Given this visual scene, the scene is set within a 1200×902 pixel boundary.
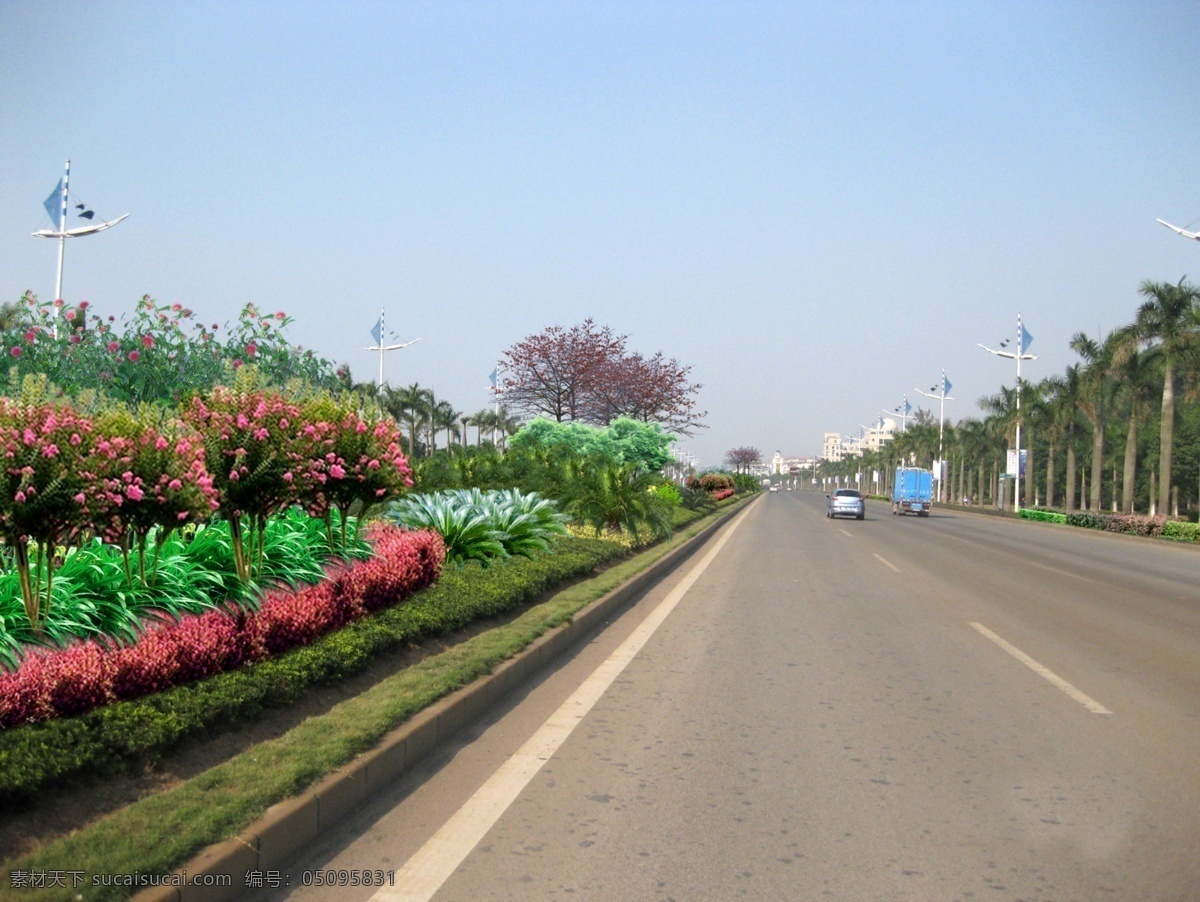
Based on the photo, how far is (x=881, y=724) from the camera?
675cm

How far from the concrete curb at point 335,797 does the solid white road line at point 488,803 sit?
0.47 m

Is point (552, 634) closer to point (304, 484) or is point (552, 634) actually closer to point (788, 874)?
point (304, 484)

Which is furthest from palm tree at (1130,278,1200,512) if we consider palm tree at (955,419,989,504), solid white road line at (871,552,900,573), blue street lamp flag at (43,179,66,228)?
palm tree at (955,419,989,504)

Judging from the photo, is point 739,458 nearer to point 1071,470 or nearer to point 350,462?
point 1071,470

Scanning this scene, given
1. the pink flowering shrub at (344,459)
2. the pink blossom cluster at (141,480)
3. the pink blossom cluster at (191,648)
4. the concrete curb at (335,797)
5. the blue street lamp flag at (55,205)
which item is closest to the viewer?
the concrete curb at (335,797)

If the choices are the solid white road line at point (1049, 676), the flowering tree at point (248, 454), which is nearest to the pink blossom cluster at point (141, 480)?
the flowering tree at point (248, 454)

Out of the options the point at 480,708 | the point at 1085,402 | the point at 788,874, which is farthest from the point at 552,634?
the point at 1085,402

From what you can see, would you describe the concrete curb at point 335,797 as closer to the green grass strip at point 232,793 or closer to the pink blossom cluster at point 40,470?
the green grass strip at point 232,793

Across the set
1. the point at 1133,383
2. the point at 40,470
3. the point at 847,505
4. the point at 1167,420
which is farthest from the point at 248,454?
the point at 1133,383

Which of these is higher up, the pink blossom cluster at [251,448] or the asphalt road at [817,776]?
the pink blossom cluster at [251,448]

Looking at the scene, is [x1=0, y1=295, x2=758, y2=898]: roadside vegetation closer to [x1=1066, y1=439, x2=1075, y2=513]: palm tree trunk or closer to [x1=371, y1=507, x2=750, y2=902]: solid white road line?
[x1=371, y1=507, x2=750, y2=902]: solid white road line

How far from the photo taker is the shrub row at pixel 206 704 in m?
4.19

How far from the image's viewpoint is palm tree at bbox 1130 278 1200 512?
43.3 meters

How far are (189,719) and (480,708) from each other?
221 centimetres
